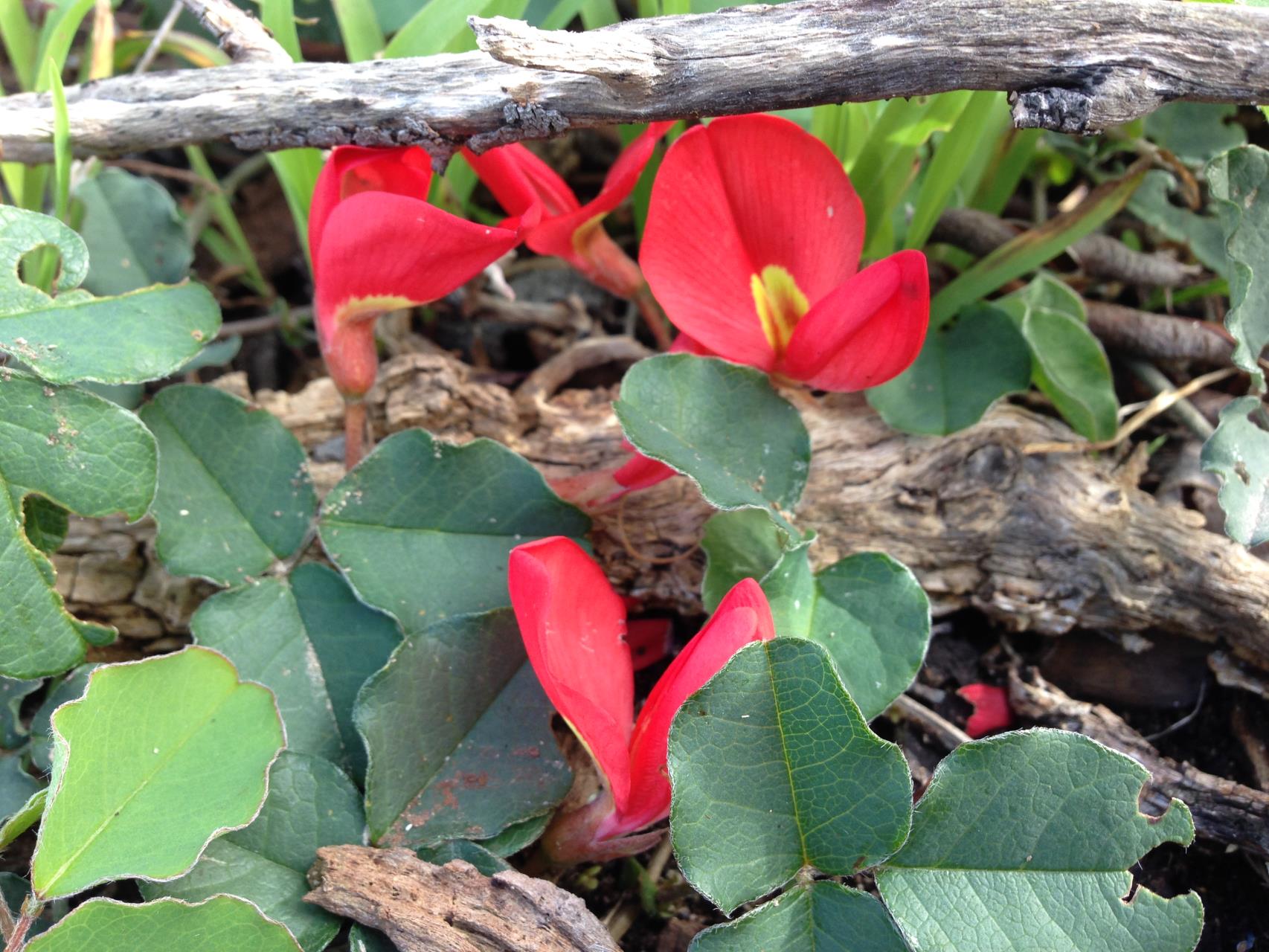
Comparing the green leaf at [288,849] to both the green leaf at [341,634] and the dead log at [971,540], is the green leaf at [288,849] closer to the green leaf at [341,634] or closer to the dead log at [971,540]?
the green leaf at [341,634]

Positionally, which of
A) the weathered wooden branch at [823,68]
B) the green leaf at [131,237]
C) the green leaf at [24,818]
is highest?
the weathered wooden branch at [823,68]

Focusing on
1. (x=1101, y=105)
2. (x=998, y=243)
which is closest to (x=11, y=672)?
(x=1101, y=105)

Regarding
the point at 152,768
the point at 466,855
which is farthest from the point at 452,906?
the point at 152,768

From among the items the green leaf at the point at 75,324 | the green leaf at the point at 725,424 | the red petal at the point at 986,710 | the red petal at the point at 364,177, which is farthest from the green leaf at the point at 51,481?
the red petal at the point at 986,710

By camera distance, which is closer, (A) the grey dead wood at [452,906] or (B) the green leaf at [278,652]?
(A) the grey dead wood at [452,906]

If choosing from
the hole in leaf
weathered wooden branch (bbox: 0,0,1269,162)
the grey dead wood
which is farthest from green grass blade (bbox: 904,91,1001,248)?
the hole in leaf
